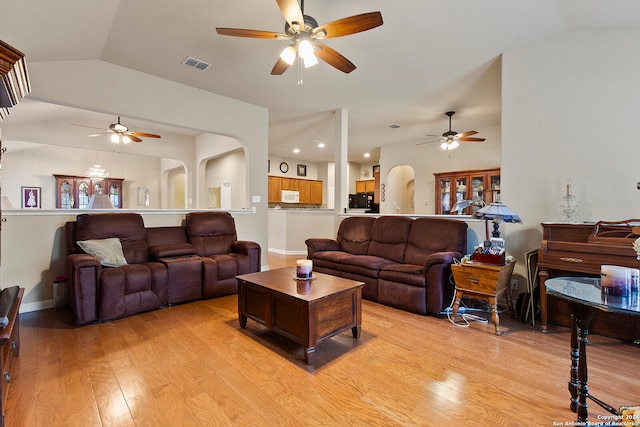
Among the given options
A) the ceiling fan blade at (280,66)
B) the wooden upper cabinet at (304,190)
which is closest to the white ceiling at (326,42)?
the ceiling fan blade at (280,66)

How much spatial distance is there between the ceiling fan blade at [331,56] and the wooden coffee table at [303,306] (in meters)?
1.97

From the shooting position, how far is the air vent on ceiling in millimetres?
3525

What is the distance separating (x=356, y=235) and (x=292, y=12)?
9.82ft

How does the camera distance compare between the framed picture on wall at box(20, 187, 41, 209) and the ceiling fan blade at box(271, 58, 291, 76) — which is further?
the framed picture on wall at box(20, 187, 41, 209)

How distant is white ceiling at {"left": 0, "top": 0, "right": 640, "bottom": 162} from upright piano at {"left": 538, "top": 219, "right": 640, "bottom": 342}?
1.88 m

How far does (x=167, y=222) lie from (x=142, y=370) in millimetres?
2551

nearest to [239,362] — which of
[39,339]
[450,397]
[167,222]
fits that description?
[450,397]

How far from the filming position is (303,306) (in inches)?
85.7

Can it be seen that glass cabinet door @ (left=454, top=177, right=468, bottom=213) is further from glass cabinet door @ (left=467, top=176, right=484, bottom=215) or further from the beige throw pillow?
the beige throw pillow

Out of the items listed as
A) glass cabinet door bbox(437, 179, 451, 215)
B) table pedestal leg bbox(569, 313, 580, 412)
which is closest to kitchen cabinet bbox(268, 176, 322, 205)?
glass cabinet door bbox(437, 179, 451, 215)

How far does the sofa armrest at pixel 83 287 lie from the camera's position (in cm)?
271

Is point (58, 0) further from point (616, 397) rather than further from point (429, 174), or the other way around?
point (429, 174)

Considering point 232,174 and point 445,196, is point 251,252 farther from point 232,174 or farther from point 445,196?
point 445,196

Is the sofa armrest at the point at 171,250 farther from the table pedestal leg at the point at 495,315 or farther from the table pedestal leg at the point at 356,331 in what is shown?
the table pedestal leg at the point at 495,315
